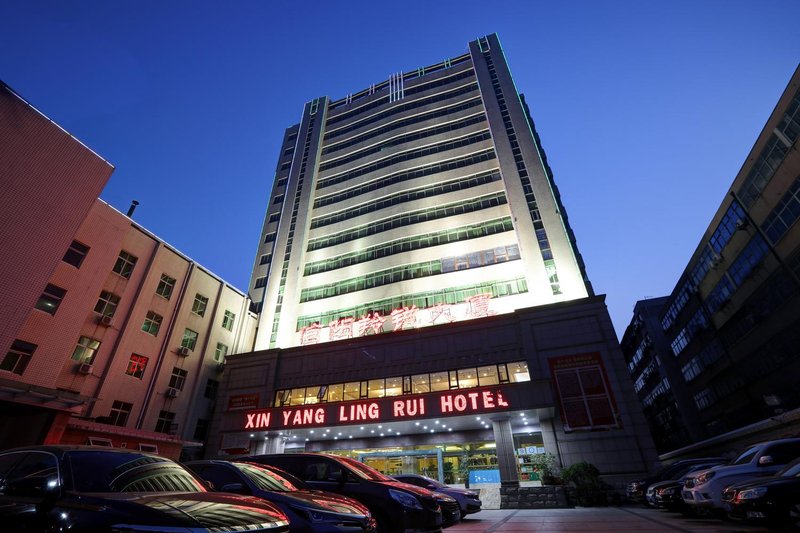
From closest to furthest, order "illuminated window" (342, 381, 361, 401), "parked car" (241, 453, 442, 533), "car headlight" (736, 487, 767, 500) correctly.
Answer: "car headlight" (736, 487, 767, 500) < "parked car" (241, 453, 442, 533) < "illuminated window" (342, 381, 361, 401)

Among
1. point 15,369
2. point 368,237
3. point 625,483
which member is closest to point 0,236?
point 15,369

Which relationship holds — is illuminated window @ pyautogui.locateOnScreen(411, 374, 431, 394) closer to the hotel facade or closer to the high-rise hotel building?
the hotel facade

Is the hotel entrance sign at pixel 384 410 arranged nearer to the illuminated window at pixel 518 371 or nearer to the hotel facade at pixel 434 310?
the hotel facade at pixel 434 310

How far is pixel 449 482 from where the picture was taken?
826 inches

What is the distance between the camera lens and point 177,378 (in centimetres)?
2683

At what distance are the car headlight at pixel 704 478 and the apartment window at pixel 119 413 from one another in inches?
1106

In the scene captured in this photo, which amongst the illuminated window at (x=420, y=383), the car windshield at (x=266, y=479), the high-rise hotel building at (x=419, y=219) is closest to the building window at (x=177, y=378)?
the high-rise hotel building at (x=419, y=219)

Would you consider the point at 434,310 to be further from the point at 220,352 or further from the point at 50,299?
the point at 50,299

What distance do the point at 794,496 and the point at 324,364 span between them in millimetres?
24198

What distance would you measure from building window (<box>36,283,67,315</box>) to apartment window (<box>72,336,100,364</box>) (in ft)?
9.43

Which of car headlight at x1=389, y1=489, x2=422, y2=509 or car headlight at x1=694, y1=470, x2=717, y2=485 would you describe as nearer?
car headlight at x1=389, y1=489, x2=422, y2=509

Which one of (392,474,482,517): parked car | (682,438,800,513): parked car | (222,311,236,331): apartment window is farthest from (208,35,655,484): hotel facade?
(682,438,800,513): parked car

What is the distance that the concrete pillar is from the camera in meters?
18.5

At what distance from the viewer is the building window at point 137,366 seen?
78.5ft
